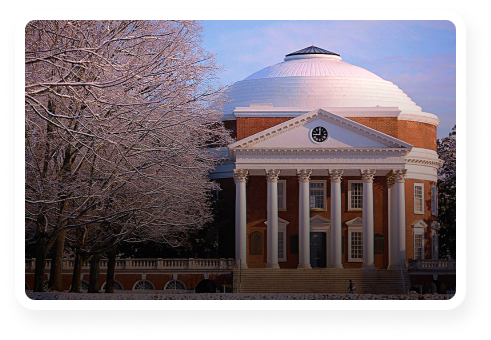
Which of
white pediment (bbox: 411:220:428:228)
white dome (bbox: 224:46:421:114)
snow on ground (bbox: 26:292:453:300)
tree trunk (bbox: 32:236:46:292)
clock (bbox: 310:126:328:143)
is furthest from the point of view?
white dome (bbox: 224:46:421:114)

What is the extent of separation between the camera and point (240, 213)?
4559 cm

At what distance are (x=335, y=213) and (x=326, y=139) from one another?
4.13 metres

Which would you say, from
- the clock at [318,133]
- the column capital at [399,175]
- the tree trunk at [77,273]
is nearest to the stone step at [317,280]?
the column capital at [399,175]

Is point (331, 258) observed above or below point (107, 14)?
below

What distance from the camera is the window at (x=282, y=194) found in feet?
157

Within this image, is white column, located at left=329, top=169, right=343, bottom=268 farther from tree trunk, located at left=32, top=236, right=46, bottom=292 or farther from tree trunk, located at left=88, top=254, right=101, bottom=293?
tree trunk, located at left=32, top=236, right=46, bottom=292

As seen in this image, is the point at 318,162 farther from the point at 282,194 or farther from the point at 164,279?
the point at 164,279

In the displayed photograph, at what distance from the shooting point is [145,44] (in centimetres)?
2614

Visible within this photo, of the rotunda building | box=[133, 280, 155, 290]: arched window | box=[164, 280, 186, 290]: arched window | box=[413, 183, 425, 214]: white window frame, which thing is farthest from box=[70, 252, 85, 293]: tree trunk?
box=[413, 183, 425, 214]: white window frame

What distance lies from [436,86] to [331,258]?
796 inches

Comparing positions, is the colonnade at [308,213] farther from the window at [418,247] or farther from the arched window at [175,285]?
the arched window at [175,285]

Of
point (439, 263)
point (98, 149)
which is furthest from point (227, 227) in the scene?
point (98, 149)

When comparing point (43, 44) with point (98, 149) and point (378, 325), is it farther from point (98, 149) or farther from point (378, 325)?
point (378, 325)

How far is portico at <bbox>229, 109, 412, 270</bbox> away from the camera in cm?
4425
